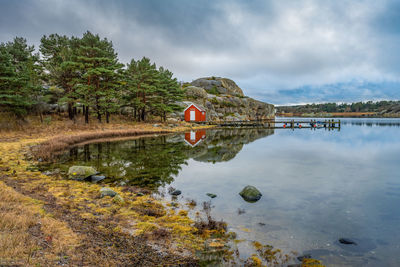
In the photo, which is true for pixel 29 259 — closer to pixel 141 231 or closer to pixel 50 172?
pixel 141 231

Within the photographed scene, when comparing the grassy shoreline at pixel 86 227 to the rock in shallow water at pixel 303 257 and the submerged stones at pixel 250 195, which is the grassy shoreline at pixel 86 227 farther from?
the submerged stones at pixel 250 195

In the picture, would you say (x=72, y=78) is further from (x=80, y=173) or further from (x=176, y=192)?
(x=176, y=192)

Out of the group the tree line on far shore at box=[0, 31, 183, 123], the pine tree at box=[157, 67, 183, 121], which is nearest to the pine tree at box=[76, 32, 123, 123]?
the tree line on far shore at box=[0, 31, 183, 123]

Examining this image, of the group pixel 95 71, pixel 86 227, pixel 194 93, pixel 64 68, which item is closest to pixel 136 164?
pixel 86 227

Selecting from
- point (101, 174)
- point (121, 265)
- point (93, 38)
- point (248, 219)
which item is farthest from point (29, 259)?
point (93, 38)

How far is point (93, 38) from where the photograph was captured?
1332 inches

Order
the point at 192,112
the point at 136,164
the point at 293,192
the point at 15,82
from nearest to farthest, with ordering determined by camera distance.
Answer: the point at 293,192, the point at 136,164, the point at 15,82, the point at 192,112

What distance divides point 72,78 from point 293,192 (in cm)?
3665

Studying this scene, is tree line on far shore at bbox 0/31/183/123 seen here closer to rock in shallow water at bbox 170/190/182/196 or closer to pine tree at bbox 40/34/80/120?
pine tree at bbox 40/34/80/120

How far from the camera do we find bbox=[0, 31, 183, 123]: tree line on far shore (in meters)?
29.0

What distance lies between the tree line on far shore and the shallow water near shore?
16.8 m

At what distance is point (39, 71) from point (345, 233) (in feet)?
160

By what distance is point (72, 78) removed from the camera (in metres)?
36.2

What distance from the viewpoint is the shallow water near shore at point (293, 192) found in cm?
672
